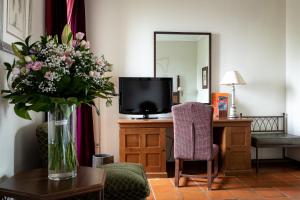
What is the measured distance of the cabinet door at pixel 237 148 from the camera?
3.95 m

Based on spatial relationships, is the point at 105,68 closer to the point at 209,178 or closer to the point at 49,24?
the point at 49,24

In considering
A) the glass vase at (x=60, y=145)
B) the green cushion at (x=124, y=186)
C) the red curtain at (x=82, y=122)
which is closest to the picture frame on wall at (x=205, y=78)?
the red curtain at (x=82, y=122)

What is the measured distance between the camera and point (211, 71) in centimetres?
447

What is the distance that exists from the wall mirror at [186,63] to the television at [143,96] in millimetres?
250

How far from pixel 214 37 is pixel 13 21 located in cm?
326

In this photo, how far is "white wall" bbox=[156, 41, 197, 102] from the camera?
14.4ft

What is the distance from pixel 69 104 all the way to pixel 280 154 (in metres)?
4.08

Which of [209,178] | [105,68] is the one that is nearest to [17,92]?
[105,68]

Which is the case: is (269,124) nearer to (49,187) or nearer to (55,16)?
(55,16)

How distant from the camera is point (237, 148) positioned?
398cm

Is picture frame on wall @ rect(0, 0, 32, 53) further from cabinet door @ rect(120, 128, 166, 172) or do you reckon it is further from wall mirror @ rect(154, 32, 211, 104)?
wall mirror @ rect(154, 32, 211, 104)

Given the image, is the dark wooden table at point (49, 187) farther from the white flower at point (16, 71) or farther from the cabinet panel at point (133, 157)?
the cabinet panel at point (133, 157)

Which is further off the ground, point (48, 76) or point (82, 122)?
point (48, 76)

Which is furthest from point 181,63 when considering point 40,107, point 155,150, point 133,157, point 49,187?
point 49,187
